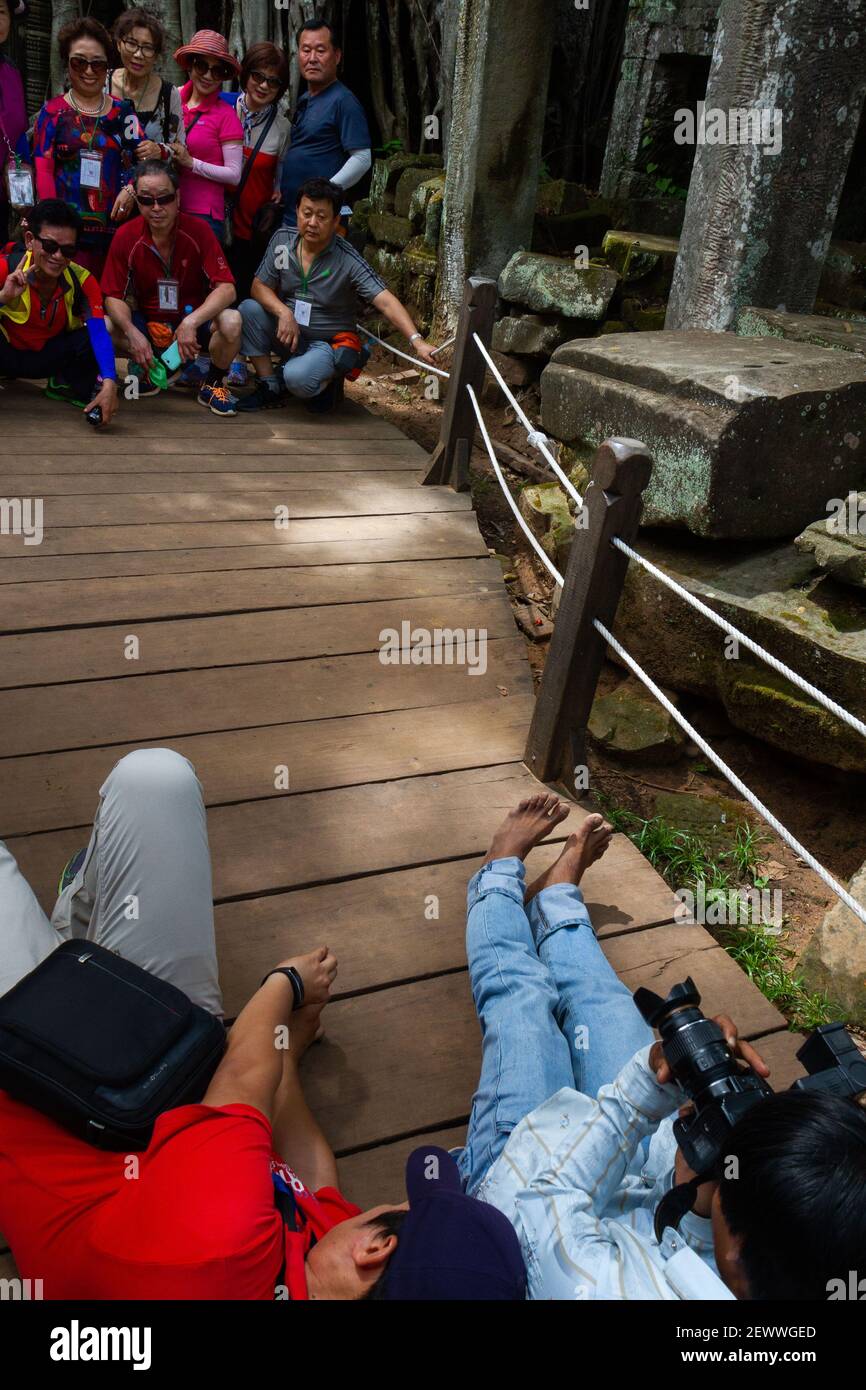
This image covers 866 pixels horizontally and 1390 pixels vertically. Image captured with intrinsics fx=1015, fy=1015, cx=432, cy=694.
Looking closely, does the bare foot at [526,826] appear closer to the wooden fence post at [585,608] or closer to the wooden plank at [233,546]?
the wooden fence post at [585,608]

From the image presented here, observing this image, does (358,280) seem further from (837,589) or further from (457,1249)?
(457,1249)

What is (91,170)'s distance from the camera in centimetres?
434

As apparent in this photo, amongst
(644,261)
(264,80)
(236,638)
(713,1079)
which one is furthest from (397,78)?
(713,1079)

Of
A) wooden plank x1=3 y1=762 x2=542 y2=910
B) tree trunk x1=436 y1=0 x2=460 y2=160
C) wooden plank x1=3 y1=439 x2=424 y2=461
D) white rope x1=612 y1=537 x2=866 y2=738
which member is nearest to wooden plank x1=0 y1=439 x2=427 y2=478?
wooden plank x1=3 y1=439 x2=424 y2=461

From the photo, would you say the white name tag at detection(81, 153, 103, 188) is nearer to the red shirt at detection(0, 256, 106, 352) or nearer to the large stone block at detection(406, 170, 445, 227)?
the red shirt at detection(0, 256, 106, 352)

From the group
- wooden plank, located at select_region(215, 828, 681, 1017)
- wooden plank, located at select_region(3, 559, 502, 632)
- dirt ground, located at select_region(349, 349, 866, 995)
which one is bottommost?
dirt ground, located at select_region(349, 349, 866, 995)

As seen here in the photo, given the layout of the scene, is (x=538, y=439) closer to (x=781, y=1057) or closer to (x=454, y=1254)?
(x=781, y=1057)

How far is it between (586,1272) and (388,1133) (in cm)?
63

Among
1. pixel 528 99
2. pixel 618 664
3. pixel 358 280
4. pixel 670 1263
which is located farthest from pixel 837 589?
pixel 528 99

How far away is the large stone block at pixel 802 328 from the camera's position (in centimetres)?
356

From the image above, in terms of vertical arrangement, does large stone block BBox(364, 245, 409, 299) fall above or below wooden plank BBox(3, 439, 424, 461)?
above

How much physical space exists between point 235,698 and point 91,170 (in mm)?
2809

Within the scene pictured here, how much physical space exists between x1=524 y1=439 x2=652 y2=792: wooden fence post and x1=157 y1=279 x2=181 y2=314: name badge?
270 cm

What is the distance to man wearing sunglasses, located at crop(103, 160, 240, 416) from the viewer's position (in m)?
4.34
